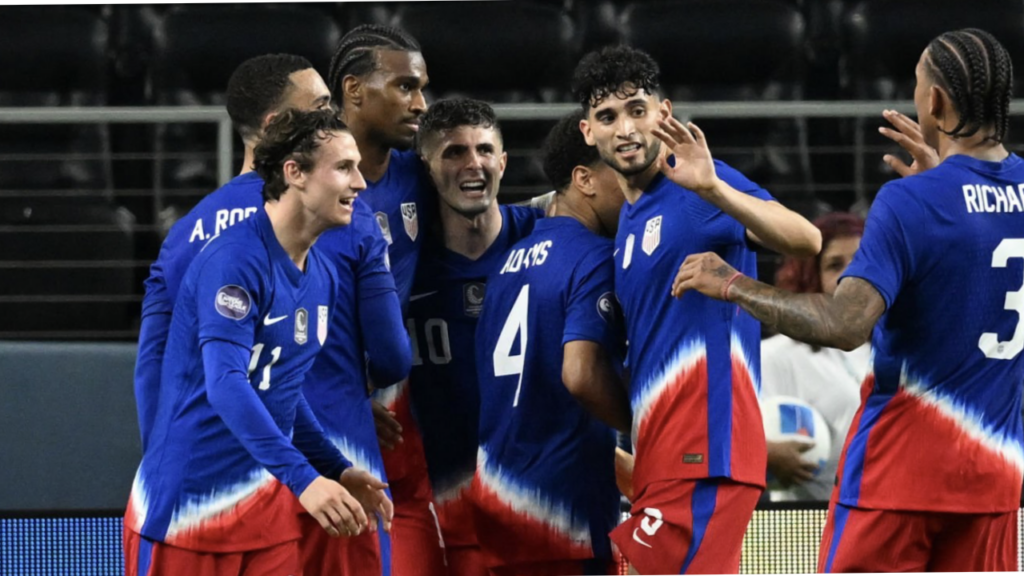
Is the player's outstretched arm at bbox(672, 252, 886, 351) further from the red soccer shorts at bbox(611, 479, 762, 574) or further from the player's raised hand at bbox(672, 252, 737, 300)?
the red soccer shorts at bbox(611, 479, 762, 574)

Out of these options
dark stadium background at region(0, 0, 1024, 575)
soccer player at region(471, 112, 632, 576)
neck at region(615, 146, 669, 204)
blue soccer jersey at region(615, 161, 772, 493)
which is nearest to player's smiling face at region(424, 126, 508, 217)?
soccer player at region(471, 112, 632, 576)

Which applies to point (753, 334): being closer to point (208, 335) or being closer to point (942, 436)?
point (942, 436)

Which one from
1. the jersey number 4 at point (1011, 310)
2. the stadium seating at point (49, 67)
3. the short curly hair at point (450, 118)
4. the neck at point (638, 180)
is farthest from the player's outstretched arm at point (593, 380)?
the stadium seating at point (49, 67)

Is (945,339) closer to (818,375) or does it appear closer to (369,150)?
(369,150)

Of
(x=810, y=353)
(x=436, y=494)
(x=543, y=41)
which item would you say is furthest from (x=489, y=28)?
(x=436, y=494)

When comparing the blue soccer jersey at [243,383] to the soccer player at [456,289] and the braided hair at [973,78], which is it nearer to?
the soccer player at [456,289]

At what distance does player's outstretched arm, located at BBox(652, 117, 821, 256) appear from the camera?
393 centimetres

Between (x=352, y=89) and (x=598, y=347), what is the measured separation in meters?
1.24

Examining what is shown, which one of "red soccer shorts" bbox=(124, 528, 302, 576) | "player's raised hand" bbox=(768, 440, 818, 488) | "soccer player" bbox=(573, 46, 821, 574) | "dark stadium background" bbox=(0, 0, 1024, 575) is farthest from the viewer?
"dark stadium background" bbox=(0, 0, 1024, 575)

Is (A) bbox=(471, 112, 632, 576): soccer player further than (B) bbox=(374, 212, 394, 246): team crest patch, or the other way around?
(B) bbox=(374, 212, 394, 246): team crest patch

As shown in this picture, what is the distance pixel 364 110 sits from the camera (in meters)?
4.97

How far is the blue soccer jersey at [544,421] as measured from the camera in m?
4.54

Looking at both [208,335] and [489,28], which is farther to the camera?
[489,28]

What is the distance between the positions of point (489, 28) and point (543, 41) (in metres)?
0.26
